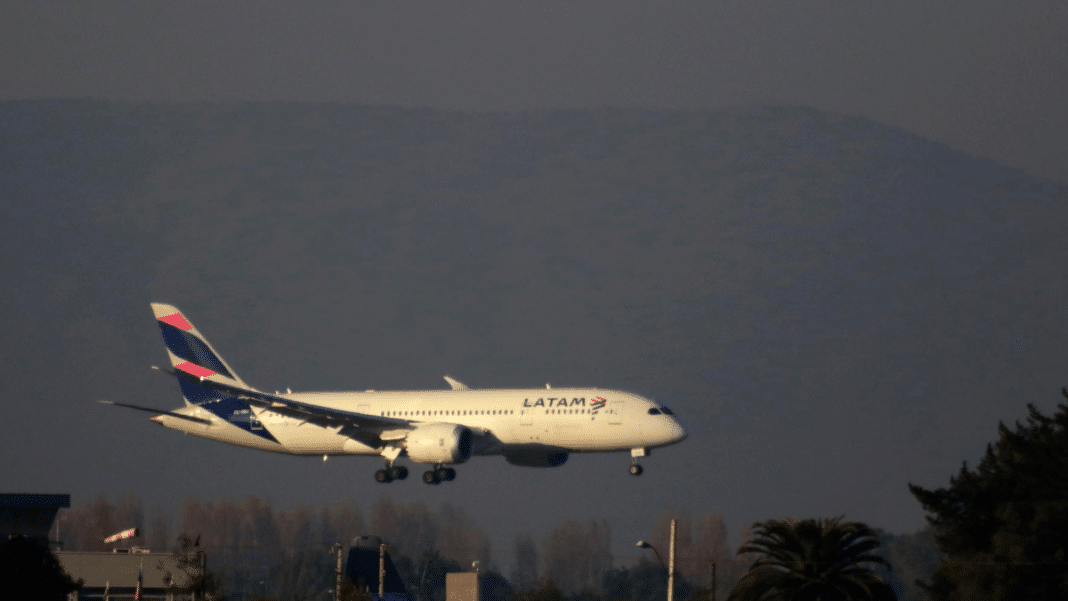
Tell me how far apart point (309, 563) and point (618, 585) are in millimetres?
25889

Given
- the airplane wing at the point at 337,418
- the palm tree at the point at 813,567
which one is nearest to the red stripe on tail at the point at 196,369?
the airplane wing at the point at 337,418

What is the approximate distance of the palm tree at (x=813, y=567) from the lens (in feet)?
171

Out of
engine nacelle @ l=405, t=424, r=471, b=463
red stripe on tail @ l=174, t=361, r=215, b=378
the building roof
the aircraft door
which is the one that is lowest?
the building roof

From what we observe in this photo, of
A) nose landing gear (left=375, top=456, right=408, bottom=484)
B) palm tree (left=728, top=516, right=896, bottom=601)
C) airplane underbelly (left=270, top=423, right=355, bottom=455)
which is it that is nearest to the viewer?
palm tree (left=728, top=516, right=896, bottom=601)

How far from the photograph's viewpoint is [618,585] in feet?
381

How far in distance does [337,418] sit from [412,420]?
12.9ft

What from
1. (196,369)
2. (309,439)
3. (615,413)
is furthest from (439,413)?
(196,369)

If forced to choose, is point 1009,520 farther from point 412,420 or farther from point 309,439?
point 309,439

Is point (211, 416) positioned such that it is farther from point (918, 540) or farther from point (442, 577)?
point (918, 540)

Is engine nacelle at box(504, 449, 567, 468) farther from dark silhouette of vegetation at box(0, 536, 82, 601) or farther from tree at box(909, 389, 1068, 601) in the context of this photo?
dark silhouette of vegetation at box(0, 536, 82, 601)

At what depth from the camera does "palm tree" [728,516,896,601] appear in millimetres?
52031

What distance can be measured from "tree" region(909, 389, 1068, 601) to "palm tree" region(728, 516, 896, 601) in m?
3.82

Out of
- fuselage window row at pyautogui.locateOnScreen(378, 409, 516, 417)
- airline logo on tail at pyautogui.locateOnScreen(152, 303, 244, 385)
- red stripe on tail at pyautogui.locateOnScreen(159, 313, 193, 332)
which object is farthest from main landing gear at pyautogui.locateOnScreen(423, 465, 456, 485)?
red stripe on tail at pyautogui.locateOnScreen(159, 313, 193, 332)

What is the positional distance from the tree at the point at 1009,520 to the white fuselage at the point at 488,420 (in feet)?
44.7
